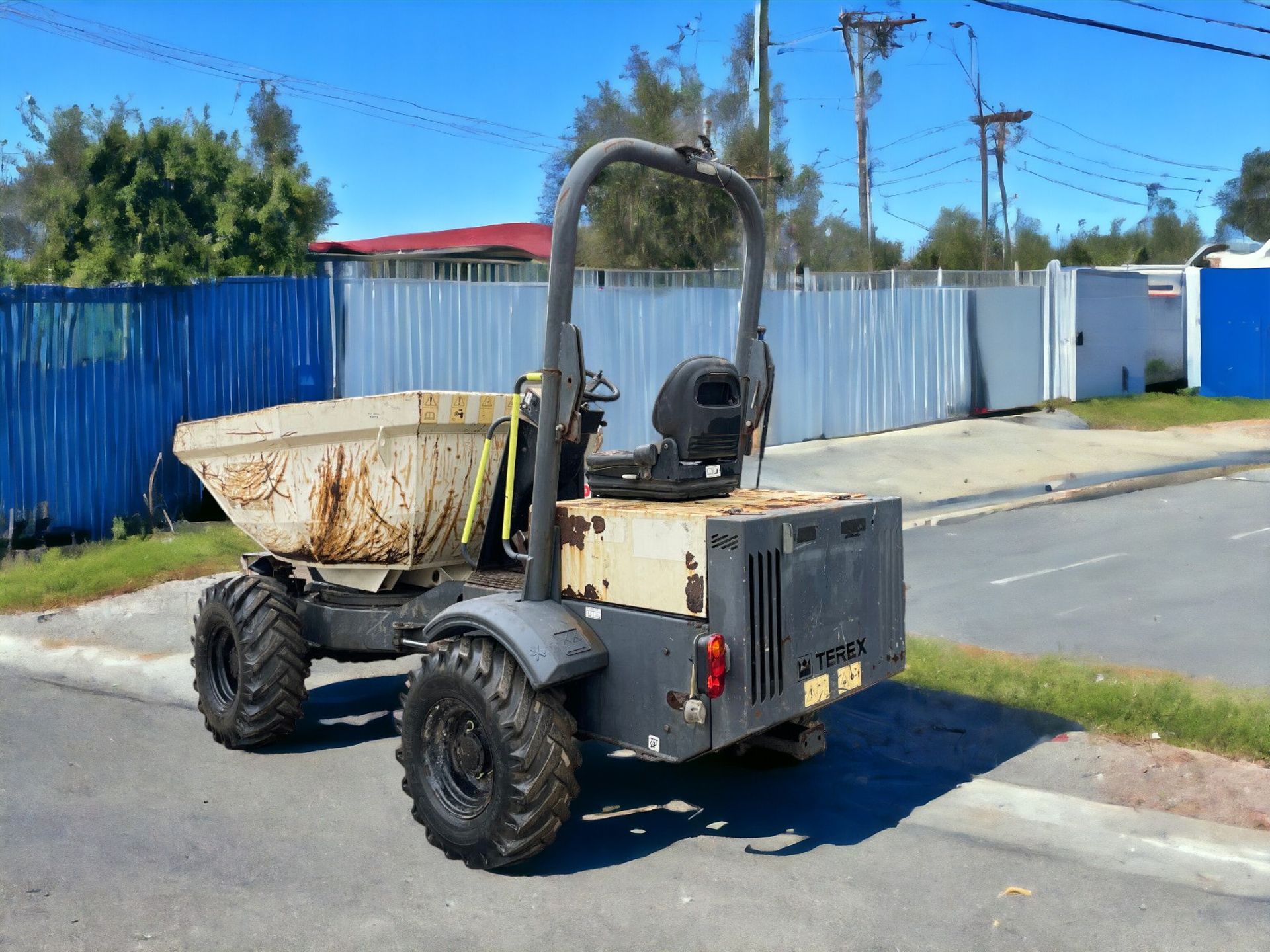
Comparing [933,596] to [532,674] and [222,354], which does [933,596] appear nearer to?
[532,674]

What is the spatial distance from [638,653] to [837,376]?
14.3m

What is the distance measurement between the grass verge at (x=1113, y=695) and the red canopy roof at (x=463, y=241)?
65.4 ft

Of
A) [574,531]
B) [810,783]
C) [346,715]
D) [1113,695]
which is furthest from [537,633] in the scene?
[1113,695]

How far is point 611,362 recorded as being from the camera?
1539 cm

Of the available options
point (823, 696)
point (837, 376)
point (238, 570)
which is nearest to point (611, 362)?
point (837, 376)

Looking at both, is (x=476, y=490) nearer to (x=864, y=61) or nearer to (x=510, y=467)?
(x=510, y=467)

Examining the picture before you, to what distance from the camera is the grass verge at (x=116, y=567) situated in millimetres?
10109

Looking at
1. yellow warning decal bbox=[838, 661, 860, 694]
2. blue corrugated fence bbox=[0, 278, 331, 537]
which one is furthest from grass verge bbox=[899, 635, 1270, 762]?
blue corrugated fence bbox=[0, 278, 331, 537]

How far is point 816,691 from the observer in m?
5.02

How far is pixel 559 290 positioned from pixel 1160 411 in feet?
69.3

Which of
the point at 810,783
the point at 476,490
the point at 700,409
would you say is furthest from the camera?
the point at 810,783

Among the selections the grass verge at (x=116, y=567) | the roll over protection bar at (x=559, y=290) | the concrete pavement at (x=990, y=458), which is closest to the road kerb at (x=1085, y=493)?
the concrete pavement at (x=990, y=458)

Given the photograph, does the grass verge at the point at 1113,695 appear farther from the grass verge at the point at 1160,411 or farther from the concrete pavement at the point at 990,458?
the grass verge at the point at 1160,411

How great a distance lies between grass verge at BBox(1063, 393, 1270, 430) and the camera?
22.0 metres
